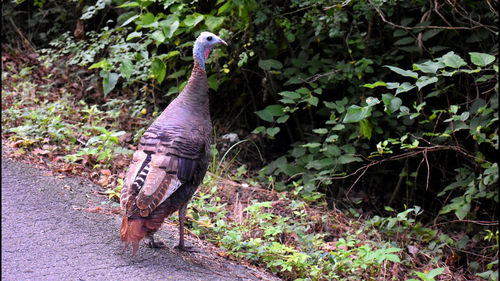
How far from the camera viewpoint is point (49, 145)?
5.66 m

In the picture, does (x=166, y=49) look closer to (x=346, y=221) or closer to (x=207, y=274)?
(x=346, y=221)

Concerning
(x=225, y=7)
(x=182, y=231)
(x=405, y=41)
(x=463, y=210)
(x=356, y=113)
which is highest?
(x=225, y=7)

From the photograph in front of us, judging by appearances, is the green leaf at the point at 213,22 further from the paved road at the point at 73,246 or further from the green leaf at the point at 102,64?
the paved road at the point at 73,246

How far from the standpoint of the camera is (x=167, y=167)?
3.92 m

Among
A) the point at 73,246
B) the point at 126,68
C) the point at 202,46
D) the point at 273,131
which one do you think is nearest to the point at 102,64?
the point at 126,68

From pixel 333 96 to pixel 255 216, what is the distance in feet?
8.51

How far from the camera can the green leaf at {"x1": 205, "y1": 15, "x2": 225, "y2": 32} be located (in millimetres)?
5840

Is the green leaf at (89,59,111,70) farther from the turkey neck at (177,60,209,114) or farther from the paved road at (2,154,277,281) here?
the turkey neck at (177,60,209,114)

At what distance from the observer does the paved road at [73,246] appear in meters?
3.63

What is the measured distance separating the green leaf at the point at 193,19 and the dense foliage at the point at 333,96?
2 centimetres

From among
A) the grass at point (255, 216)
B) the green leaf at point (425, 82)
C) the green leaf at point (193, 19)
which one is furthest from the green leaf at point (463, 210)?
the green leaf at point (193, 19)

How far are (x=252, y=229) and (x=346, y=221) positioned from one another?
1394 mm

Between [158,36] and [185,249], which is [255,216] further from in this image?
[158,36]

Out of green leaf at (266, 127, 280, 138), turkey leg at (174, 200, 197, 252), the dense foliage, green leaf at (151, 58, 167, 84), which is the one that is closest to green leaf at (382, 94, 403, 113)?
the dense foliage
